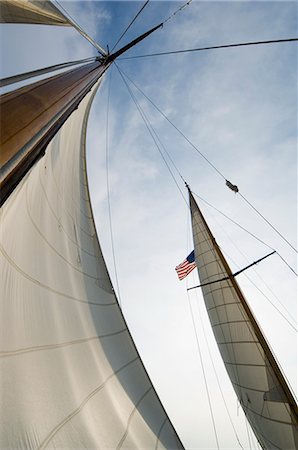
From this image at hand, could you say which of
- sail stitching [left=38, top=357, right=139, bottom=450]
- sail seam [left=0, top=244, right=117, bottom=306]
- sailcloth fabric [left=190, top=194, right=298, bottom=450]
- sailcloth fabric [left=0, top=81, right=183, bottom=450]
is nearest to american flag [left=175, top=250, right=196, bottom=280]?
sailcloth fabric [left=190, top=194, right=298, bottom=450]

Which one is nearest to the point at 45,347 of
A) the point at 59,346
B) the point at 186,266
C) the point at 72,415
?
the point at 59,346

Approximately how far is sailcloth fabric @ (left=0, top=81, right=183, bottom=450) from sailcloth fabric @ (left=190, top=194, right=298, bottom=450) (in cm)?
585

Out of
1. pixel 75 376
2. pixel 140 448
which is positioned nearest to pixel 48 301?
pixel 75 376

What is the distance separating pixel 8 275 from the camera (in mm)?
2203

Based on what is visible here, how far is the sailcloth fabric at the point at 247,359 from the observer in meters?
7.10

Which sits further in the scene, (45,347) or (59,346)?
(59,346)

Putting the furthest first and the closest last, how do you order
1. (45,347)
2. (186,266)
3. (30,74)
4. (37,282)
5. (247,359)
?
(186,266) → (247,359) → (30,74) → (37,282) → (45,347)

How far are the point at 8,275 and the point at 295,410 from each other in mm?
7875

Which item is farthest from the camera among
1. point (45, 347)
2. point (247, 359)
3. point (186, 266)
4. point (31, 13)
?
point (186, 266)

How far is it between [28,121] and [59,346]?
2072mm

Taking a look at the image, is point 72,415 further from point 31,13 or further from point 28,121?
point 31,13

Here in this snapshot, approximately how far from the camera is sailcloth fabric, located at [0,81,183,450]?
71.4 inches

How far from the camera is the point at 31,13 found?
4.75 metres

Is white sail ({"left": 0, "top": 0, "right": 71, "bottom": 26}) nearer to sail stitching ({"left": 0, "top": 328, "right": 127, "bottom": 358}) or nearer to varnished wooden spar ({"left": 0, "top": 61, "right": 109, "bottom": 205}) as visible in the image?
varnished wooden spar ({"left": 0, "top": 61, "right": 109, "bottom": 205})
